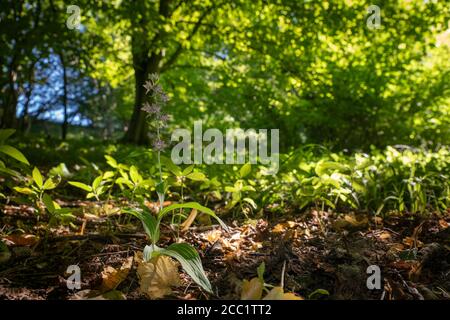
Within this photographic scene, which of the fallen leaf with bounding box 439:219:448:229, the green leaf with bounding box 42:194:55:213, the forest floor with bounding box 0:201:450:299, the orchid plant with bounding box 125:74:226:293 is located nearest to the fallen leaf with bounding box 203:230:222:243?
the forest floor with bounding box 0:201:450:299

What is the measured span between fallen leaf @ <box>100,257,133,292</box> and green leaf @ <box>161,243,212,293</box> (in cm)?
22

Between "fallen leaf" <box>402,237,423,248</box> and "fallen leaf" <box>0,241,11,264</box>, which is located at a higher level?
"fallen leaf" <box>402,237,423,248</box>

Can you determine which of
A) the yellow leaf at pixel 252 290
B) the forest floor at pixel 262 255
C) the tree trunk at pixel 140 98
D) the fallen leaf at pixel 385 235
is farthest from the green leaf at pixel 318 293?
the tree trunk at pixel 140 98

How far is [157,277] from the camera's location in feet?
5.09

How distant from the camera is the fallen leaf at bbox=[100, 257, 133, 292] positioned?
1568 millimetres

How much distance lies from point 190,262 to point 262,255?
0.55 metres

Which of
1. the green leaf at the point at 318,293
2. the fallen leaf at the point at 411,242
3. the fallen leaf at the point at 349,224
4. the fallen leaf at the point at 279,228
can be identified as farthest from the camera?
the fallen leaf at the point at 349,224

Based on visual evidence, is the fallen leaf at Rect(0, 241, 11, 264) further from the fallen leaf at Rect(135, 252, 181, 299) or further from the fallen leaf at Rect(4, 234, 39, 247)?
the fallen leaf at Rect(135, 252, 181, 299)

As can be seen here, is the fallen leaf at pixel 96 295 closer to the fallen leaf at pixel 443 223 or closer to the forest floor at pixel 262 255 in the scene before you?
the forest floor at pixel 262 255

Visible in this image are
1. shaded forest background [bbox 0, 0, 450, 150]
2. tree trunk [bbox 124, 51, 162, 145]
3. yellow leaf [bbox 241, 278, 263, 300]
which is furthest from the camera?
tree trunk [bbox 124, 51, 162, 145]

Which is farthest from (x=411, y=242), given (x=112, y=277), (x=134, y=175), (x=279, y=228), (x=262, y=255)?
(x=134, y=175)

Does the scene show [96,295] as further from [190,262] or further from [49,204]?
[49,204]

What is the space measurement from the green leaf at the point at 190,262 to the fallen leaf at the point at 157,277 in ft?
0.20

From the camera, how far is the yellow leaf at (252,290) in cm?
136
